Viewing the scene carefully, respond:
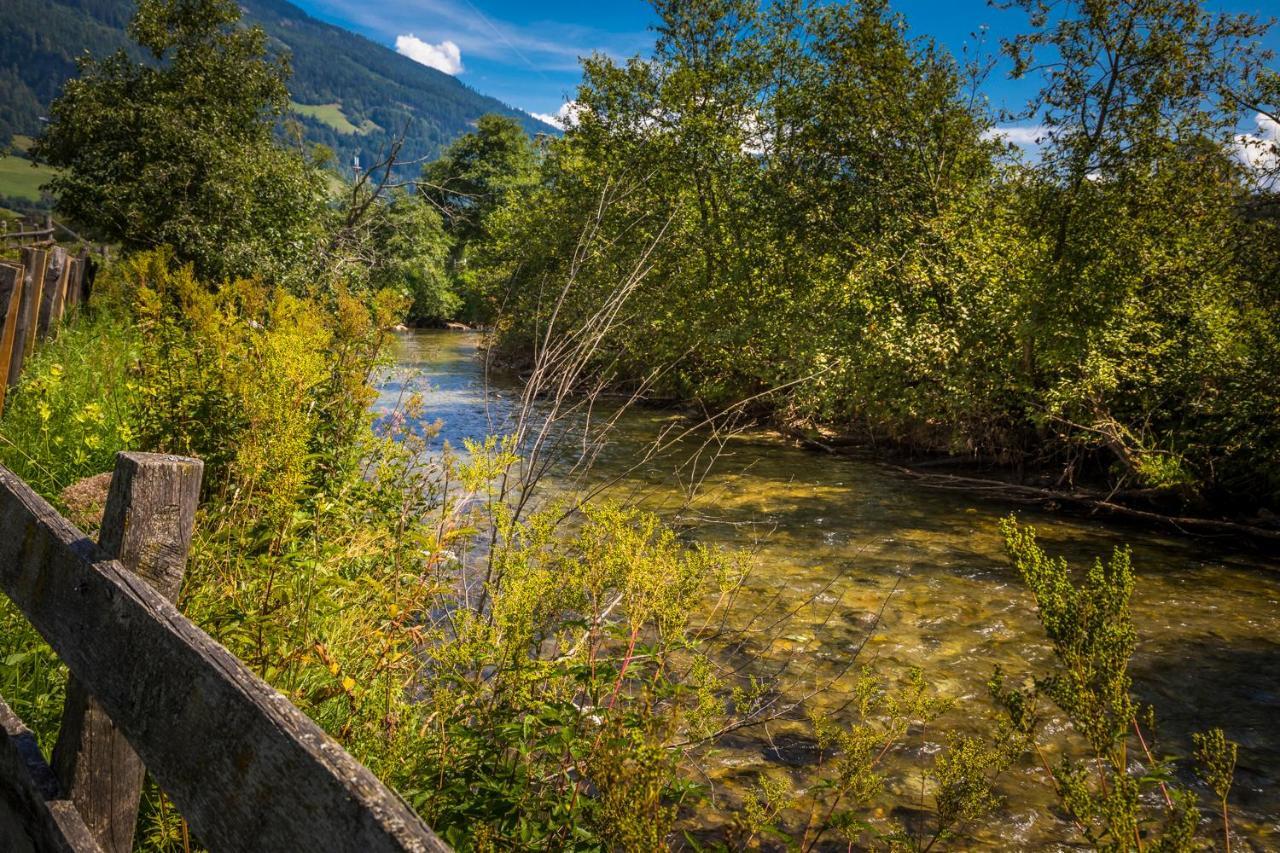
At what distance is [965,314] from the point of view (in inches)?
473

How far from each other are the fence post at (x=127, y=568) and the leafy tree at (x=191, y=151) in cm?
1905

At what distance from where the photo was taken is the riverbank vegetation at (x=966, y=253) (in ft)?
31.1

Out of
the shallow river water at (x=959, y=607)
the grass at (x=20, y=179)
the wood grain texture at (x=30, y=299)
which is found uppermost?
the grass at (x=20, y=179)

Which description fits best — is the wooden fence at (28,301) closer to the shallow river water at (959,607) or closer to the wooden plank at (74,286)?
the wooden plank at (74,286)

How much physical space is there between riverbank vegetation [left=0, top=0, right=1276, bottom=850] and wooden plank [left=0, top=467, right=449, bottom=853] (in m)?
0.66

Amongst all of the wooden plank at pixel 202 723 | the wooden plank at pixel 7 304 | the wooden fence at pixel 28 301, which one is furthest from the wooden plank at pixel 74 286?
the wooden plank at pixel 202 723

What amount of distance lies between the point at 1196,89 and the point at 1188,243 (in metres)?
2.02

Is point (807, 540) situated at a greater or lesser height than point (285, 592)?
lesser

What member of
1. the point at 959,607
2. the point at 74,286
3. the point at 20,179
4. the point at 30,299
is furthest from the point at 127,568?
the point at 20,179

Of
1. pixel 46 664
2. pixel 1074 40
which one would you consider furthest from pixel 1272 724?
pixel 1074 40

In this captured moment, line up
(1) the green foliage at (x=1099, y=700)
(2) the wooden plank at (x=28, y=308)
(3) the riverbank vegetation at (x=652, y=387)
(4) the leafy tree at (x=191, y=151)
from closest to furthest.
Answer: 1. (1) the green foliage at (x=1099, y=700)
2. (3) the riverbank vegetation at (x=652, y=387)
3. (2) the wooden plank at (x=28, y=308)
4. (4) the leafy tree at (x=191, y=151)

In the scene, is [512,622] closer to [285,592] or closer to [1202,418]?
[285,592]

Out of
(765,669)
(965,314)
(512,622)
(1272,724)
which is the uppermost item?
(965,314)

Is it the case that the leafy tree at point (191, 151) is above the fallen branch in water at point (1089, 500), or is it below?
above
